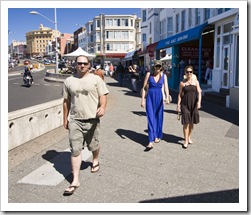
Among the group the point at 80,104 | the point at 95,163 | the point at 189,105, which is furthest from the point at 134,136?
the point at 80,104

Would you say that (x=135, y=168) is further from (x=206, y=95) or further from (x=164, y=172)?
(x=206, y=95)

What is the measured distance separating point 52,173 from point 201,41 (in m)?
11.2

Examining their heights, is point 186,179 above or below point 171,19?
below

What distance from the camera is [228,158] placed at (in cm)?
488

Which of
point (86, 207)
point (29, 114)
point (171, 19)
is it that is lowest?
point (86, 207)

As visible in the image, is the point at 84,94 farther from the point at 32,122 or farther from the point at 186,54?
the point at 186,54

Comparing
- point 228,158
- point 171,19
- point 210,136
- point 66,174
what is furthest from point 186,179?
point 171,19

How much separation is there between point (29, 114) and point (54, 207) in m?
3.03

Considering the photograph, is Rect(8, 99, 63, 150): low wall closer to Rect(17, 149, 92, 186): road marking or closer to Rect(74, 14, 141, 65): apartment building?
Rect(17, 149, 92, 186): road marking

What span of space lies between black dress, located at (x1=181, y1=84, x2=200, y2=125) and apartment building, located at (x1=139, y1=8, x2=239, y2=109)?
5281 millimetres

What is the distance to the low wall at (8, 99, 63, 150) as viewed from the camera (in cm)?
540

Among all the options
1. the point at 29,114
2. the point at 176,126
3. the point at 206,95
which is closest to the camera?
the point at 29,114

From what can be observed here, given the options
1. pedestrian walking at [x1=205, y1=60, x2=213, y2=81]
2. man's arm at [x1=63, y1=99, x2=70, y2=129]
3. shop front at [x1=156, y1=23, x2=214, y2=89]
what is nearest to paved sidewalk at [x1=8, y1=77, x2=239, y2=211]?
man's arm at [x1=63, y1=99, x2=70, y2=129]

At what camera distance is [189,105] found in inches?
214
